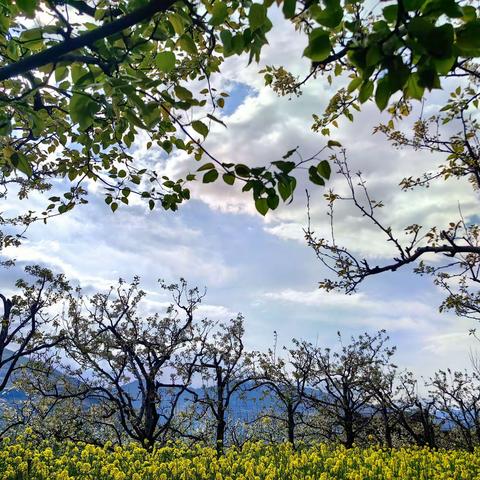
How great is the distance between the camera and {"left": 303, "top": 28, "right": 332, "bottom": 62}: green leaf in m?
1.25

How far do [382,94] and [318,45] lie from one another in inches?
10.0

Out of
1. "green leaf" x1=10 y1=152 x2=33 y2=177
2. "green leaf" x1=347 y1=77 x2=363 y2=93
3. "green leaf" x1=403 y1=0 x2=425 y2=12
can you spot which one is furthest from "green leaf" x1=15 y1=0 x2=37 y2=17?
"green leaf" x1=403 y1=0 x2=425 y2=12

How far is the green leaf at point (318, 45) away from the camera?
1.25 m

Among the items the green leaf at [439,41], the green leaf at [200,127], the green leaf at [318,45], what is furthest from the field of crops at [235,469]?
the green leaf at [439,41]

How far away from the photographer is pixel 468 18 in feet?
4.34

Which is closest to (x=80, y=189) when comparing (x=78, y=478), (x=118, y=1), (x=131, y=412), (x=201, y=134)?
(x=118, y=1)

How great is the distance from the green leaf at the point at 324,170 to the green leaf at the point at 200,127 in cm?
55

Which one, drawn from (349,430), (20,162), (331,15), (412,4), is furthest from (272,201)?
(349,430)

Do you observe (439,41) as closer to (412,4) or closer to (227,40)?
(412,4)

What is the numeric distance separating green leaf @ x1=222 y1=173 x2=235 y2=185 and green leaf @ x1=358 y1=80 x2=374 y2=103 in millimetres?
700

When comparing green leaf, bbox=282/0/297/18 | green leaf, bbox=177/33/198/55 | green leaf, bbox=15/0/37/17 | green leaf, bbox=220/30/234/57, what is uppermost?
green leaf, bbox=177/33/198/55

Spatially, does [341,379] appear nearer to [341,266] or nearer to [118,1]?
[341,266]

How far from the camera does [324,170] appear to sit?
5.92 feet

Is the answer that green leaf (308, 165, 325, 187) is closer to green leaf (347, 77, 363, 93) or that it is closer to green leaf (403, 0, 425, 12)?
green leaf (347, 77, 363, 93)
